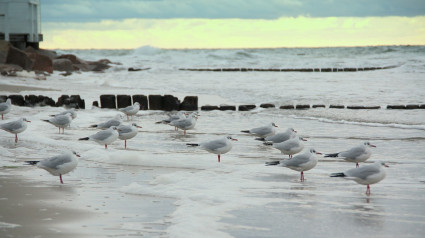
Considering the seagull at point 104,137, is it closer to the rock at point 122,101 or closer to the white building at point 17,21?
the rock at point 122,101

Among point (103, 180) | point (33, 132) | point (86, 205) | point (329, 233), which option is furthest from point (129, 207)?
point (33, 132)

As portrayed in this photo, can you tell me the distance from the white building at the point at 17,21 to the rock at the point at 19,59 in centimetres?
1430

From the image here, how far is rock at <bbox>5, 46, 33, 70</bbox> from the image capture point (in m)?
31.5

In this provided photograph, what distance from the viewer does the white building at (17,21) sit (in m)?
45.9

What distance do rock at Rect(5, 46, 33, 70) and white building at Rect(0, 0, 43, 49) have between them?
14.3 metres

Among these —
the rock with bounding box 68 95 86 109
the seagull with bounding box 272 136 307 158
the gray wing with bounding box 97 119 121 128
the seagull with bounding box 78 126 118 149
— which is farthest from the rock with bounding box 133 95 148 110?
the seagull with bounding box 272 136 307 158

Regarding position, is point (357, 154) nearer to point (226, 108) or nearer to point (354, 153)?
point (354, 153)

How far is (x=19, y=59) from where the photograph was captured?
3155 cm

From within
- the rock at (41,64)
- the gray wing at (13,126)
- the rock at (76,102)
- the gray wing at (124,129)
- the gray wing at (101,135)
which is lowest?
the gray wing at (101,135)

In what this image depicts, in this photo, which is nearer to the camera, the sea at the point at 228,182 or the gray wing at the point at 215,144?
the sea at the point at 228,182

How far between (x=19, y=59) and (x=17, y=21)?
16444 millimetres

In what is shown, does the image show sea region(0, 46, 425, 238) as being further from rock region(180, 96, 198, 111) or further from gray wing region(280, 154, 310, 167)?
rock region(180, 96, 198, 111)

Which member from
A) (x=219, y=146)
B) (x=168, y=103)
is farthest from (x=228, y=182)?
(x=168, y=103)

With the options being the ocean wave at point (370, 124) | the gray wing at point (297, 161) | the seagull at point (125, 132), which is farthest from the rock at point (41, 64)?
the gray wing at point (297, 161)
